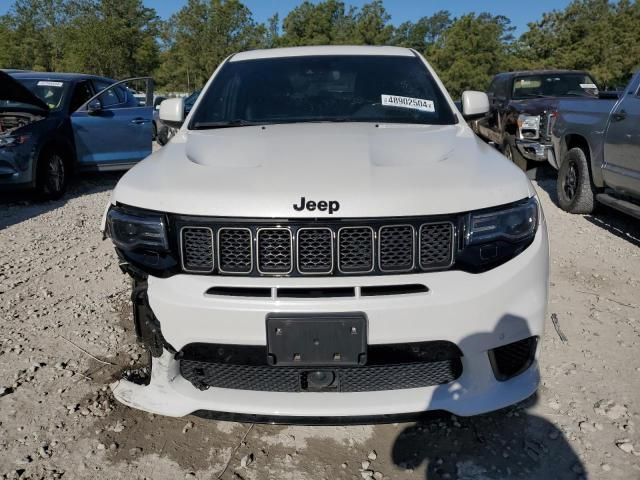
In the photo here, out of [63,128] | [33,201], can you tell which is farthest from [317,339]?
[63,128]

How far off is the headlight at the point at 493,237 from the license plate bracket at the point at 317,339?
460 mm

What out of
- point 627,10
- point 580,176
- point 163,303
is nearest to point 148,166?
point 163,303

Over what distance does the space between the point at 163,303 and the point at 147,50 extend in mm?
41874

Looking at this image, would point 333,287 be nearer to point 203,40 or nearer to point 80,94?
point 80,94

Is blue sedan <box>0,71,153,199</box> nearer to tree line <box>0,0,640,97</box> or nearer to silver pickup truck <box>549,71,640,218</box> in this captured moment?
silver pickup truck <box>549,71,640,218</box>

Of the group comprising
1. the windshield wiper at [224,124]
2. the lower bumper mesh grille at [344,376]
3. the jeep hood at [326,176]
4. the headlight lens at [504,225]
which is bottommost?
the lower bumper mesh grille at [344,376]

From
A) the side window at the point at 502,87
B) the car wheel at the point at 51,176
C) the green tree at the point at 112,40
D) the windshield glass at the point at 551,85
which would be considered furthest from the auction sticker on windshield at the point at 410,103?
the green tree at the point at 112,40

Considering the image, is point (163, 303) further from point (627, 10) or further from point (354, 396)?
point (627, 10)

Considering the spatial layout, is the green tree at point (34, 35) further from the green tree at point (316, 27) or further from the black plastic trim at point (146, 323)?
the black plastic trim at point (146, 323)

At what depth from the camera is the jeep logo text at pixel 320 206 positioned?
6.20 ft

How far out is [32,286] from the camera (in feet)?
13.8

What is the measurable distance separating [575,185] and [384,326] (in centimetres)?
514

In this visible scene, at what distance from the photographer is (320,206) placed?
1894 millimetres

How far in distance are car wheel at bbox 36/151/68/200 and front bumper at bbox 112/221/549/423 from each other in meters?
5.74
